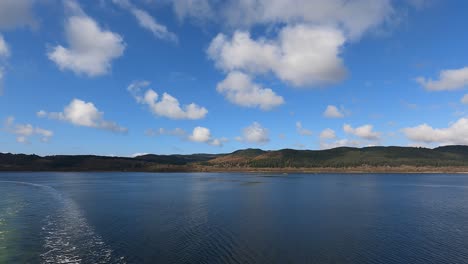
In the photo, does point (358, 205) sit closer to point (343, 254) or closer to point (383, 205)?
point (383, 205)

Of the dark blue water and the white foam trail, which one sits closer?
the white foam trail

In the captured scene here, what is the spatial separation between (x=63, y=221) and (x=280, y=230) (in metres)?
25.6

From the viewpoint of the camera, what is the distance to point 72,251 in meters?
25.5

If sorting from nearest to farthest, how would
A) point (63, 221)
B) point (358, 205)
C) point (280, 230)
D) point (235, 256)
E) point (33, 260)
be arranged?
1. point (33, 260)
2. point (235, 256)
3. point (280, 230)
4. point (63, 221)
5. point (358, 205)

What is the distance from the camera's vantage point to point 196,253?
992 inches

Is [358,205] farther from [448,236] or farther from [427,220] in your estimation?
[448,236]

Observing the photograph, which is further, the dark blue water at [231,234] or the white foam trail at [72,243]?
the dark blue water at [231,234]

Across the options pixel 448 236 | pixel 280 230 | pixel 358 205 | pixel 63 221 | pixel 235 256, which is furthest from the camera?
pixel 358 205

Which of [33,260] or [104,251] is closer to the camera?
[33,260]

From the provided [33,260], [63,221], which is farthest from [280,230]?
[63,221]

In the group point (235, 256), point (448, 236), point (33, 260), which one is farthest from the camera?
point (448, 236)

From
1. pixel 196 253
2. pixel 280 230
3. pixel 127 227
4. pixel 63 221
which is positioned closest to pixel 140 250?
pixel 196 253

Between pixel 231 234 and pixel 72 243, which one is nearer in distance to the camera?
pixel 72 243

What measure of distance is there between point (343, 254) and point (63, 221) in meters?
31.7
